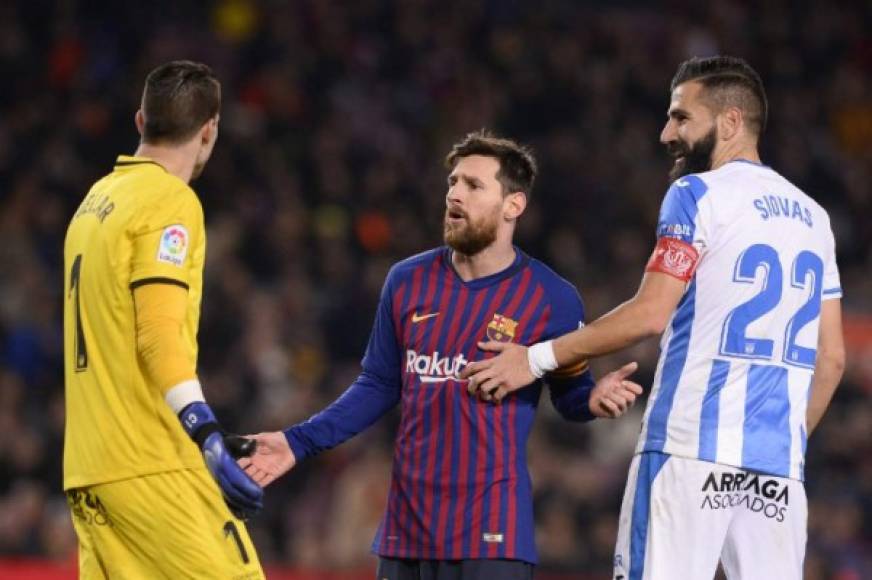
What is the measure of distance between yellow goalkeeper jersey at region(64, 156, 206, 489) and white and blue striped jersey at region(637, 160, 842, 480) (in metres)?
1.59

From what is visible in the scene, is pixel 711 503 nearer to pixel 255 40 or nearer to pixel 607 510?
pixel 607 510

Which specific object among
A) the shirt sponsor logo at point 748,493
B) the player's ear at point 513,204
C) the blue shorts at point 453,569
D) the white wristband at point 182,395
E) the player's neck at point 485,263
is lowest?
the blue shorts at point 453,569

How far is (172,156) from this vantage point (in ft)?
16.3

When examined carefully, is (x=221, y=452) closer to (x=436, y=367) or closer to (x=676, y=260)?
(x=436, y=367)

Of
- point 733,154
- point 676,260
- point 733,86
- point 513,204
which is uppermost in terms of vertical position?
point 733,86

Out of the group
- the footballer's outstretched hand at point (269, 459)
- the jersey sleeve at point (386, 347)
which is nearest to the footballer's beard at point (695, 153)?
the jersey sleeve at point (386, 347)

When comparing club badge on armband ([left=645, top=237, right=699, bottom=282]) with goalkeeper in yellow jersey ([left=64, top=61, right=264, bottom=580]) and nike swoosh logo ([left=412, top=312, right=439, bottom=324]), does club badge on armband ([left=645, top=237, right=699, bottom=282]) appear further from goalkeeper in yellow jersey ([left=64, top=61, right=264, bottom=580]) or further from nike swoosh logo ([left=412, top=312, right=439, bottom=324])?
goalkeeper in yellow jersey ([left=64, top=61, right=264, bottom=580])

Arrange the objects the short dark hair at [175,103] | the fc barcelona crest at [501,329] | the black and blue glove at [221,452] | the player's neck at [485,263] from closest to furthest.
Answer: the black and blue glove at [221,452] < the short dark hair at [175,103] < the fc barcelona crest at [501,329] < the player's neck at [485,263]

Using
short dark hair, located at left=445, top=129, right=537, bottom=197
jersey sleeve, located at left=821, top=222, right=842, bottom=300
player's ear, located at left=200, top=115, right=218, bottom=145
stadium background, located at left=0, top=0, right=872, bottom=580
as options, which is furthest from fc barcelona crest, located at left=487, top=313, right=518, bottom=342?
stadium background, located at left=0, top=0, right=872, bottom=580

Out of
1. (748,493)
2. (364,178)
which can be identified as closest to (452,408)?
(748,493)

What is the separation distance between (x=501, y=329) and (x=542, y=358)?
23 cm

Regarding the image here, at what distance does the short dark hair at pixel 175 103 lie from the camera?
491 centimetres

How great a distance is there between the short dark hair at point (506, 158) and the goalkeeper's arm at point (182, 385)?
1483 mm

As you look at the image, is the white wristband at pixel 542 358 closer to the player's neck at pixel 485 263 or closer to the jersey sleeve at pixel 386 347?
the player's neck at pixel 485 263
